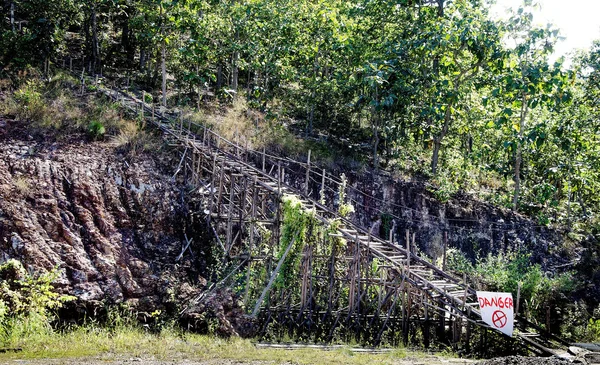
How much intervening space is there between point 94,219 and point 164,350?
20.8 ft

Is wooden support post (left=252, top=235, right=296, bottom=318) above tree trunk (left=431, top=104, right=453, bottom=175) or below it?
below

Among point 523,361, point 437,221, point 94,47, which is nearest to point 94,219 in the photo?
point 523,361

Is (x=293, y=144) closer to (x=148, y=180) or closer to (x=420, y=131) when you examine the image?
(x=420, y=131)

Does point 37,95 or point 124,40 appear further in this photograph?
point 124,40

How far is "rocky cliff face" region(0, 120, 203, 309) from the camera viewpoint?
16.4 metres

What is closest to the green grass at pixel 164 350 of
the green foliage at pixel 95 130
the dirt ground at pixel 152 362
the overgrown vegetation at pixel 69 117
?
the dirt ground at pixel 152 362

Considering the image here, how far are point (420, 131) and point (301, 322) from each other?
1317 centimetres

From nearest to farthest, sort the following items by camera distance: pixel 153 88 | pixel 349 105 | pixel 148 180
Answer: pixel 148 180 → pixel 349 105 → pixel 153 88

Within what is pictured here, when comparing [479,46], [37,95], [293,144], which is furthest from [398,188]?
[37,95]

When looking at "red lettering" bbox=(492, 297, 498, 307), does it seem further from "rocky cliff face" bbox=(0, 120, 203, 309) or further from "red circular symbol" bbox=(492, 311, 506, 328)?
"rocky cliff face" bbox=(0, 120, 203, 309)

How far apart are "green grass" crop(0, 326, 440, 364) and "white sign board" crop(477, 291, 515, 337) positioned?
6.04 feet

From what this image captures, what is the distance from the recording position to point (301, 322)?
1566 centimetres

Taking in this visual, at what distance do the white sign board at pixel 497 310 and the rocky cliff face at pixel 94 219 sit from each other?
8146 mm

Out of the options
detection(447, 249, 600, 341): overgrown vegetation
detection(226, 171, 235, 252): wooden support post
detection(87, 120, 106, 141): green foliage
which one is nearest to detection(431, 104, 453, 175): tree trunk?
detection(447, 249, 600, 341): overgrown vegetation
